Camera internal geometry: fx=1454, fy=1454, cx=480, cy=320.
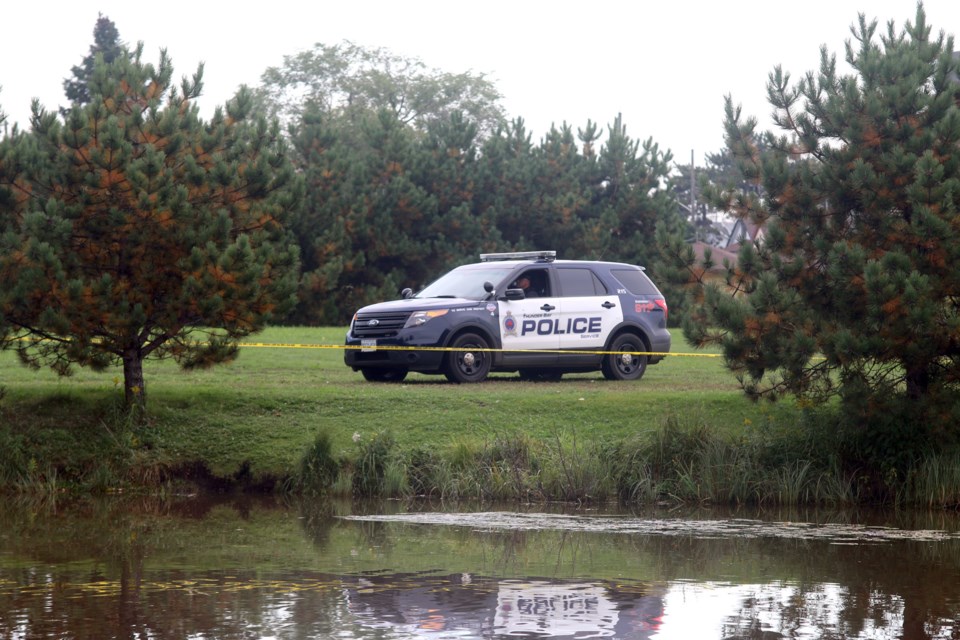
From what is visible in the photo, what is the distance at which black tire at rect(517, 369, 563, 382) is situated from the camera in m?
22.0

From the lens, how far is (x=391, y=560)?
1128cm

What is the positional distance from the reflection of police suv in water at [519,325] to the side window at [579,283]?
1 centimetres

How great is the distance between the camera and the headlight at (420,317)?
784 inches

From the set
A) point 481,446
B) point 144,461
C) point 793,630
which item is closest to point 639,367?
point 481,446

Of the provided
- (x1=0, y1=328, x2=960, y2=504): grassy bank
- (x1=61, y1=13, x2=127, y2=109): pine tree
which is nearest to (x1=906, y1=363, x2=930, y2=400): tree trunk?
(x1=0, y1=328, x2=960, y2=504): grassy bank

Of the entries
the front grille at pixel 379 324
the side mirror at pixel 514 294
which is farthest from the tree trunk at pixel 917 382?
the front grille at pixel 379 324

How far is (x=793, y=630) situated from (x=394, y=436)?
28.9 ft

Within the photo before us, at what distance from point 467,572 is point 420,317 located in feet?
31.1

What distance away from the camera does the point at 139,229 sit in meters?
16.7

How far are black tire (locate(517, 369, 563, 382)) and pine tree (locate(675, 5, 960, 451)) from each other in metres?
6.37

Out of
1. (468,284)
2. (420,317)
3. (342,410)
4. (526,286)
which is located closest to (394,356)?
(420,317)

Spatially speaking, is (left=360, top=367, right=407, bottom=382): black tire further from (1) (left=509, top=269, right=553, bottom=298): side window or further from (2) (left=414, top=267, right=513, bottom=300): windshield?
(1) (left=509, top=269, right=553, bottom=298): side window

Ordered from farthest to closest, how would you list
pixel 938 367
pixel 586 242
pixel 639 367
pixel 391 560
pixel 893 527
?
1. pixel 586 242
2. pixel 639 367
3. pixel 938 367
4. pixel 893 527
5. pixel 391 560

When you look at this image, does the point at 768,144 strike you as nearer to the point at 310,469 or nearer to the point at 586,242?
the point at 310,469
